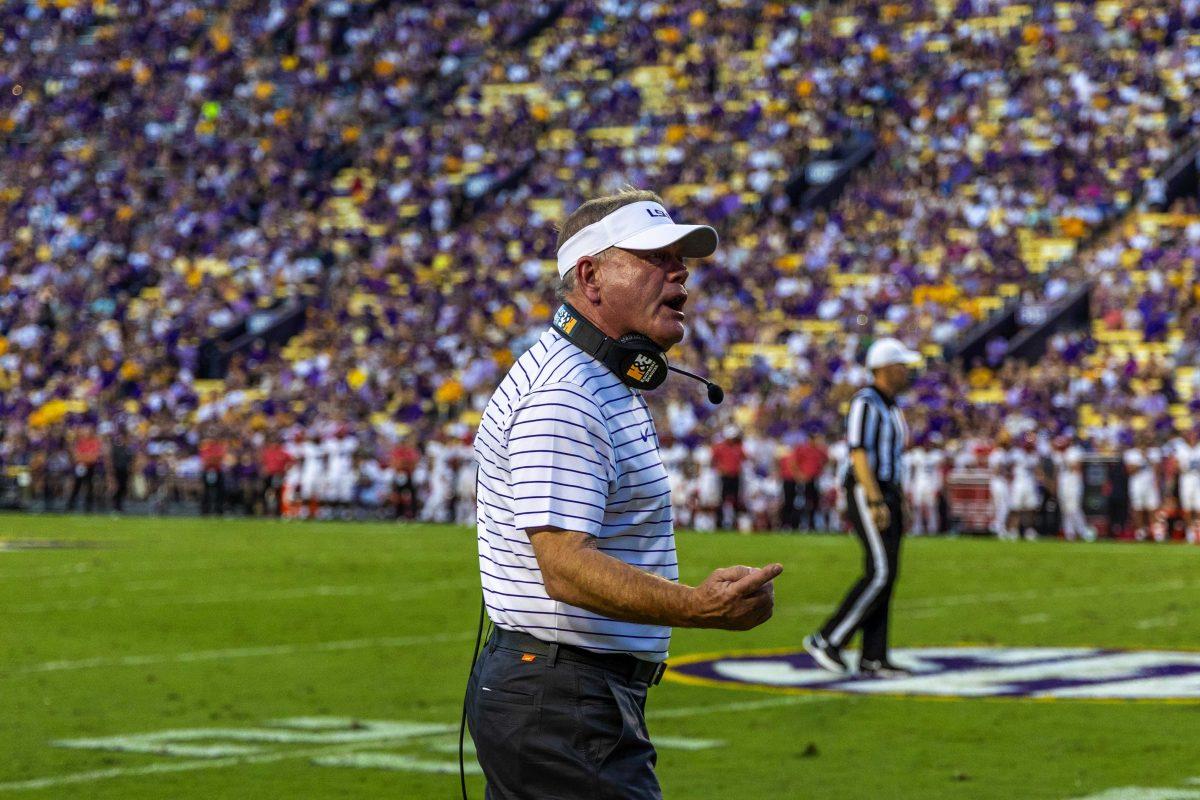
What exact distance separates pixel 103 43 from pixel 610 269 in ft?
159

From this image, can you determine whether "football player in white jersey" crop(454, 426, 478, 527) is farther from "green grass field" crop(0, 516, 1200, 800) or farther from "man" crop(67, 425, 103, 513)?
"green grass field" crop(0, 516, 1200, 800)

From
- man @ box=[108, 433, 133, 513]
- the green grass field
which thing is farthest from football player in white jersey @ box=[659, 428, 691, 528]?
man @ box=[108, 433, 133, 513]

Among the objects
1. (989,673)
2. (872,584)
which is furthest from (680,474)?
(872,584)

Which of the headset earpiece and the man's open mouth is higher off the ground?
the man's open mouth

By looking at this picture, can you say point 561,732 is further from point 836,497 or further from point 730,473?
point 836,497

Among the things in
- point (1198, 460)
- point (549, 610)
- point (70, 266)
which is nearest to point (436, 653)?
point (549, 610)

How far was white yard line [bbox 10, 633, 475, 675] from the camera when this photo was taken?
1230cm

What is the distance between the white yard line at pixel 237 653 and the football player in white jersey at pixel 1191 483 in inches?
649

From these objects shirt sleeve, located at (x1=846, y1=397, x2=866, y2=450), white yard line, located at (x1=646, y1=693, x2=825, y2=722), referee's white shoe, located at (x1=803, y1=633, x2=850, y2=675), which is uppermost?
shirt sleeve, located at (x1=846, y1=397, x2=866, y2=450)

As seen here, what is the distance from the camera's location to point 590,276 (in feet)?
12.8

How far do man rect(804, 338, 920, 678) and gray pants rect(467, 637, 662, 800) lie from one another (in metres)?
7.48

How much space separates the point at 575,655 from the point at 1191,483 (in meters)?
25.4

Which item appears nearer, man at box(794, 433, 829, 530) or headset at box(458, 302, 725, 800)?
headset at box(458, 302, 725, 800)

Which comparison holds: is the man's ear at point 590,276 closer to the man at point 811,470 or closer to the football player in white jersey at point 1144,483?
the football player in white jersey at point 1144,483
